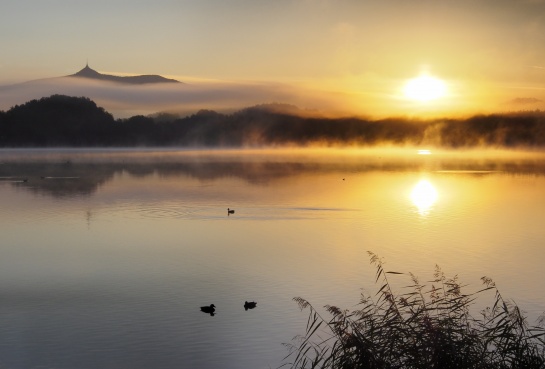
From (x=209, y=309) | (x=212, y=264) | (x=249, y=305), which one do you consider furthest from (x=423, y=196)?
(x=209, y=309)

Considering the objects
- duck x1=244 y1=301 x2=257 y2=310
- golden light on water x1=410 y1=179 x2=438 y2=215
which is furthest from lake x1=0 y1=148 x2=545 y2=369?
golden light on water x1=410 y1=179 x2=438 y2=215

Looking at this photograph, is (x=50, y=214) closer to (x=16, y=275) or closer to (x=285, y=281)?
(x=16, y=275)

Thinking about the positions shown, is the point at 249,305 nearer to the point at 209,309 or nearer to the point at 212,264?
the point at 209,309

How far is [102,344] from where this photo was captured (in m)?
18.9

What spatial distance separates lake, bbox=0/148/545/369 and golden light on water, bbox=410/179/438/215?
16.7 inches

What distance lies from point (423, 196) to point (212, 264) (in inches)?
1675

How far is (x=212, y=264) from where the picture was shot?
3052 cm

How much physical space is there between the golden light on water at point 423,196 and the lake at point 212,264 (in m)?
0.42

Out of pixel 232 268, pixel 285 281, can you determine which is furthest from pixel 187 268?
pixel 285 281

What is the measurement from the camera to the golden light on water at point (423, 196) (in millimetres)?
57812

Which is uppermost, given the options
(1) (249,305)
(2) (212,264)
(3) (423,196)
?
(1) (249,305)

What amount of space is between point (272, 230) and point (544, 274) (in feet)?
59.0

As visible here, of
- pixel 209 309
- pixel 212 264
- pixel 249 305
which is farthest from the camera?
pixel 212 264

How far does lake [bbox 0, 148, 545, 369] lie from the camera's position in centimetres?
1919
